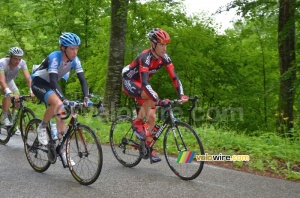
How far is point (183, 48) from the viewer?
15984mm

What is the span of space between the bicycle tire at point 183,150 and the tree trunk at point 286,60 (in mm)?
3411

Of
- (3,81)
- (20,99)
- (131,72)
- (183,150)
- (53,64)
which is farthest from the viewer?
(20,99)

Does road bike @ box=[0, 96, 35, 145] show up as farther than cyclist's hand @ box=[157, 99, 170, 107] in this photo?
Yes

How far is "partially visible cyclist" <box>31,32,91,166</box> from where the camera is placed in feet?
18.2

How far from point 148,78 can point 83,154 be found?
1.64 meters

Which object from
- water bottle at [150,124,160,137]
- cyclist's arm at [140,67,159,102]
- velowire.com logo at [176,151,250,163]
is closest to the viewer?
velowire.com logo at [176,151,250,163]

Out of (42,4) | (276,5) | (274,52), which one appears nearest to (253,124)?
(274,52)

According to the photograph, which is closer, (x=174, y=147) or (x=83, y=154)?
(x=83, y=154)

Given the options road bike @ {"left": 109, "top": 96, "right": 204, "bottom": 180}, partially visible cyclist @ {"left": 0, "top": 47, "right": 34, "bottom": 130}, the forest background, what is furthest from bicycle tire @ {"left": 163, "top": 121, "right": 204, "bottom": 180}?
the forest background

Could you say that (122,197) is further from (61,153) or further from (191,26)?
(191,26)

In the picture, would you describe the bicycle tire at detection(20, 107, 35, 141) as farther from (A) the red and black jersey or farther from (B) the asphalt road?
(A) the red and black jersey

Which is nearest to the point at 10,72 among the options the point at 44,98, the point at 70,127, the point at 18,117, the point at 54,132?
the point at 18,117

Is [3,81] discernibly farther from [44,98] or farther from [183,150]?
[183,150]

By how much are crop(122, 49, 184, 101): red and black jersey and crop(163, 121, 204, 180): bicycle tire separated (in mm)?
603
